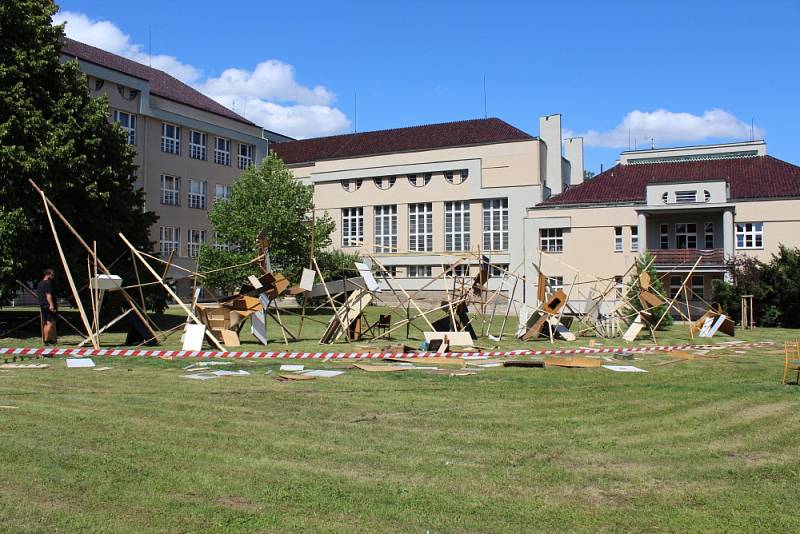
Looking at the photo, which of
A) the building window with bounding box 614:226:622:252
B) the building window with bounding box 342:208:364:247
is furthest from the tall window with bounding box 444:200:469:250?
the building window with bounding box 614:226:622:252

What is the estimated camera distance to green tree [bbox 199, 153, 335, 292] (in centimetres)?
4612

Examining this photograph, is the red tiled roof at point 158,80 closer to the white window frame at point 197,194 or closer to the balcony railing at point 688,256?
the white window frame at point 197,194

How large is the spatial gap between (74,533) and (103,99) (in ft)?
86.6

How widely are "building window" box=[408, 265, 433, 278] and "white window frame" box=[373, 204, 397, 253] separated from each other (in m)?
2.97

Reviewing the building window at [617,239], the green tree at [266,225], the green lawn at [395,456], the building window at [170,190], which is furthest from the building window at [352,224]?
the green lawn at [395,456]

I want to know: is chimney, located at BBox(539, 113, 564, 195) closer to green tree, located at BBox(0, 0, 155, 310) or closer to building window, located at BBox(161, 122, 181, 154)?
building window, located at BBox(161, 122, 181, 154)

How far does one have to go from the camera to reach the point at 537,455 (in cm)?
754

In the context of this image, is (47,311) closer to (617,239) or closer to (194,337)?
(194,337)

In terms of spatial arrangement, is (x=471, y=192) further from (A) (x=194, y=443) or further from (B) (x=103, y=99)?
A: (A) (x=194, y=443)

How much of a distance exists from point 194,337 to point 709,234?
39514 millimetres

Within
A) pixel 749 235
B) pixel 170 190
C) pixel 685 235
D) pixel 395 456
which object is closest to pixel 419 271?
pixel 170 190

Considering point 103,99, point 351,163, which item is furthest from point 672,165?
point 103,99

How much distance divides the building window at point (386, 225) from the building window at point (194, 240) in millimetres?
15677

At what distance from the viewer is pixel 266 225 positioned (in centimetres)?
4591
